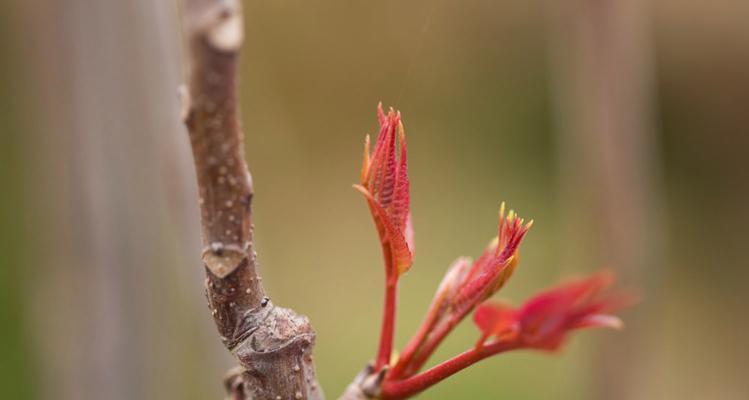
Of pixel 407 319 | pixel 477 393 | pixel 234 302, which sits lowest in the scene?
pixel 477 393

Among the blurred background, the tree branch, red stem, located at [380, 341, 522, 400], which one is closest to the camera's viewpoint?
the tree branch

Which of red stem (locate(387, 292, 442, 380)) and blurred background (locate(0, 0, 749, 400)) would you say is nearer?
red stem (locate(387, 292, 442, 380))

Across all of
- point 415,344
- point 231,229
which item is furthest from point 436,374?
point 231,229

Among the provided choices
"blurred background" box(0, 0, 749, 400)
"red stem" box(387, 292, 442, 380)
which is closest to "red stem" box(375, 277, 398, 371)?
"red stem" box(387, 292, 442, 380)

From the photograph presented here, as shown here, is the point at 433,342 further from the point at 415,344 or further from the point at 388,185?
the point at 388,185

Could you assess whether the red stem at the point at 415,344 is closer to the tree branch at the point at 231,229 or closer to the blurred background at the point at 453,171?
the tree branch at the point at 231,229

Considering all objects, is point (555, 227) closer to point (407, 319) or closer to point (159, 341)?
point (407, 319)

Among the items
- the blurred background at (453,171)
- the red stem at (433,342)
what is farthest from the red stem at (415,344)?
the blurred background at (453,171)

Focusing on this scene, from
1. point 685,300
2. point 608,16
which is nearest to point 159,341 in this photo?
point 608,16

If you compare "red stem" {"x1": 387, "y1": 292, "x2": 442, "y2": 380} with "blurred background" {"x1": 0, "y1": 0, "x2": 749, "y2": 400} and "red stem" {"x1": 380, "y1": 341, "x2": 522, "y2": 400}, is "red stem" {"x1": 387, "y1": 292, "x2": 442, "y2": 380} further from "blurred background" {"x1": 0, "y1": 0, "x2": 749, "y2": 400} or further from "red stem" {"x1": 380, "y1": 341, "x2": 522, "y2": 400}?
"blurred background" {"x1": 0, "y1": 0, "x2": 749, "y2": 400}
